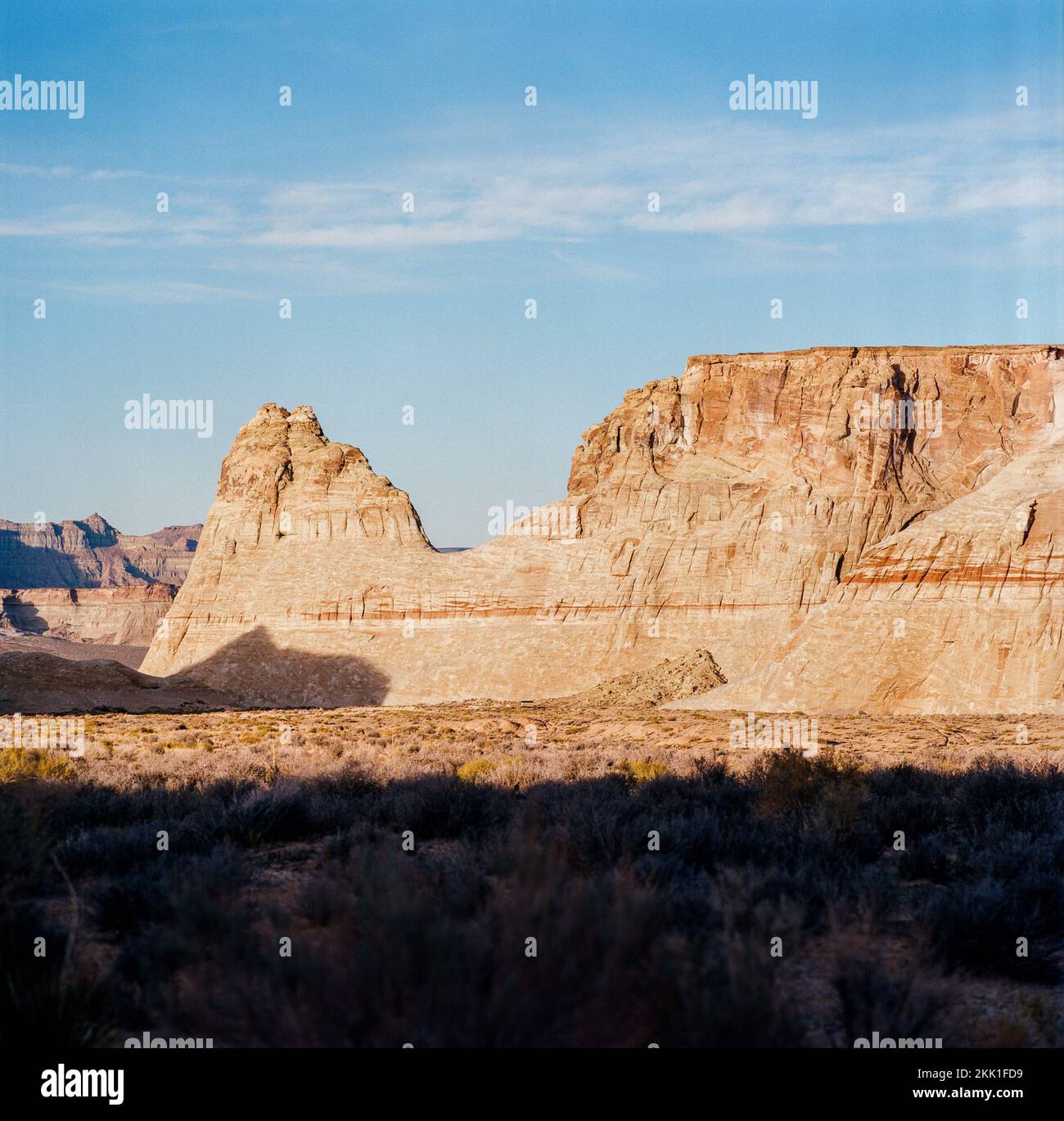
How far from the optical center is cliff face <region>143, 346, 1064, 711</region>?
195 ft

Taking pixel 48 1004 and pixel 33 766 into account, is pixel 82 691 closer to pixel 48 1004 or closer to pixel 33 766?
pixel 33 766

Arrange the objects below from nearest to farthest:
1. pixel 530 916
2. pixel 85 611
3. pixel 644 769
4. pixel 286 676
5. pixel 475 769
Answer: pixel 530 916 < pixel 644 769 < pixel 475 769 < pixel 286 676 < pixel 85 611

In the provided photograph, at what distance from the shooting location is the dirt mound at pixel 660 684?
161ft

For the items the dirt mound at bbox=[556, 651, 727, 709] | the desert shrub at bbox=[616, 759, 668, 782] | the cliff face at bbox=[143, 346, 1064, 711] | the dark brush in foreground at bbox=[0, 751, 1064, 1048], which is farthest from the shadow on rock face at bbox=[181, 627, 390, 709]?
the dark brush in foreground at bbox=[0, 751, 1064, 1048]

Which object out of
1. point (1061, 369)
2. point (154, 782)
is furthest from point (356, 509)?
point (154, 782)

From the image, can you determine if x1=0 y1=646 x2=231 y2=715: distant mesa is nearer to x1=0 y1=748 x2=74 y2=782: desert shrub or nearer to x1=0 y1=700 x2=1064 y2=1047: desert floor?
x1=0 y1=748 x2=74 y2=782: desert shrub

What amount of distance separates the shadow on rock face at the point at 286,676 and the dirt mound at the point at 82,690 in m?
4.89

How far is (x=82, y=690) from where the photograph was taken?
50.2 m

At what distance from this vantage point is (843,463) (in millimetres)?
62844

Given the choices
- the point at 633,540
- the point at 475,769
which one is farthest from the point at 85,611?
the point at 475,769

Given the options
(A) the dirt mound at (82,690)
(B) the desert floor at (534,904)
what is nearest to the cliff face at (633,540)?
(A) the dirt mound at (82,690)

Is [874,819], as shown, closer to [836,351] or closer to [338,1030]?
[338,1030]

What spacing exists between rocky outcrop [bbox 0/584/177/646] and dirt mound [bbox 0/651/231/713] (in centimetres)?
9661

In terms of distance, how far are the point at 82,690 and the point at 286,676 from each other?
1383 centimetres
